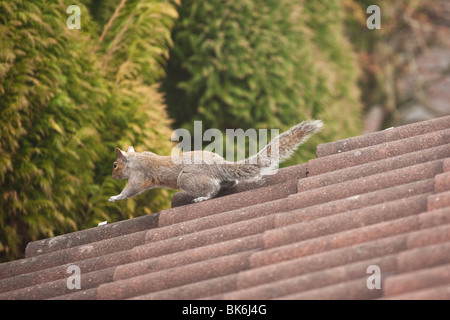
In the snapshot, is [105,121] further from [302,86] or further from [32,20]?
[302,86]

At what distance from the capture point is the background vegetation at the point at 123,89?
5.18 m

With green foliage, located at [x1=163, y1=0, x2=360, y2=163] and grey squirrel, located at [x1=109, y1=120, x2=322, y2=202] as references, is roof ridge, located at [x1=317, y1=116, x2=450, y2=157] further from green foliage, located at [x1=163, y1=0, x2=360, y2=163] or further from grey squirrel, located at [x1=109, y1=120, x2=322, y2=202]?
green foliage, located at [x1=163, y1=0, x2=360, y2=163]

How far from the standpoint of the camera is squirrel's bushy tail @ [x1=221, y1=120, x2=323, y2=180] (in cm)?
406

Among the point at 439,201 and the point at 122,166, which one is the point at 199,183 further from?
the point at 439,201

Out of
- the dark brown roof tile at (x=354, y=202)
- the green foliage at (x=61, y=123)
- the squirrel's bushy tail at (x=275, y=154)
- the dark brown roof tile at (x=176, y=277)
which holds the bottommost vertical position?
the dark brown roof tile at (x=176, y=277)

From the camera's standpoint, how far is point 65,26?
18.3ft

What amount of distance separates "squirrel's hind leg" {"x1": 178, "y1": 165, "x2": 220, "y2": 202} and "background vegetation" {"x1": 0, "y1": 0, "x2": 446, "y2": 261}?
1.53 m

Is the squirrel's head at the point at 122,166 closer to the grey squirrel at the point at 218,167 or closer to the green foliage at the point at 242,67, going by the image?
the grey squirrel at the point at 218,167

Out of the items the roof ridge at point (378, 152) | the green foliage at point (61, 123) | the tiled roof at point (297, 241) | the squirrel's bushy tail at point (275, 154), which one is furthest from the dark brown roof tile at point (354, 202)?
the green foliage at point (61, 123)

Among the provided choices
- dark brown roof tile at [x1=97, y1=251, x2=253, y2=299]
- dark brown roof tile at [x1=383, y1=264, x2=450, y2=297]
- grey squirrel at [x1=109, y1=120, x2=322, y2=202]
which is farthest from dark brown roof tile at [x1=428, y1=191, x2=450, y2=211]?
grey squirrel at [x1=109, y1=120, x2=322, y2=202]

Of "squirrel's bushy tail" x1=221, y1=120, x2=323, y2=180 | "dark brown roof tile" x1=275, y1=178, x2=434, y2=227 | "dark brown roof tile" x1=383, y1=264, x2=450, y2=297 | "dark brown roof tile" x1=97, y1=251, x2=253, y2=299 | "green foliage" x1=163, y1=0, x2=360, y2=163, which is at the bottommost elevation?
"dark brown roof tile" x1=383, y1=264, x2=450, y2=297

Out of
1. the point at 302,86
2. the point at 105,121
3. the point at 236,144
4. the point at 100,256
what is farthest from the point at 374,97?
the point at 100,256

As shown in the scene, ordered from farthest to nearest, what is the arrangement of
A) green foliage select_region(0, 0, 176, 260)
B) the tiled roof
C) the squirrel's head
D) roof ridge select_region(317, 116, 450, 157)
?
green foliage select_region(0, 0, 176, 260) → the squirrel's head → roof ridge select_region(317, 116, 450, 157) → the tiled roof

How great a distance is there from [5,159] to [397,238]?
3.29 meters
